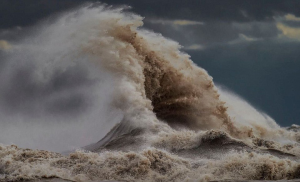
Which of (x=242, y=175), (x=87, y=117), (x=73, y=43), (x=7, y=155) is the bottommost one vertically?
(x=7, y=155)

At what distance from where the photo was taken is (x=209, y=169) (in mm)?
12664

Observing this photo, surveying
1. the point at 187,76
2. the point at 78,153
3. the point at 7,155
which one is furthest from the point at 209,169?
the point at 187,76

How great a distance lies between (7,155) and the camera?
15.9 metres

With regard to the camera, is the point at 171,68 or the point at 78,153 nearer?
the point at 78,153

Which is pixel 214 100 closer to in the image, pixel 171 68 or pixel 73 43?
pixel 171 68

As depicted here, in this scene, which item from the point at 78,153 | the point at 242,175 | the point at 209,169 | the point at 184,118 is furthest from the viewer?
the point at 184,118

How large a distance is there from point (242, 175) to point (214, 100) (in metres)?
15.3

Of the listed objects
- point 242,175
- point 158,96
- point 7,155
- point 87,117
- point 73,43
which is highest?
point 73,43

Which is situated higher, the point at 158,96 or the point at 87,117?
the point at 158,96

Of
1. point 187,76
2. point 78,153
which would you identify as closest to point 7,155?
point 78,153

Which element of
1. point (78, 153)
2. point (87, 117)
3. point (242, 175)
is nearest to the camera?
point (242, 175)

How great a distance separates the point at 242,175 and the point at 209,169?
3.84 feet

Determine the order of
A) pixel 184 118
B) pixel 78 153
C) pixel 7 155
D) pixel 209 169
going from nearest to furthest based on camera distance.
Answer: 1. pixel 209 169
2. pixel 78 153
3. pixel 7 155
4. pixel 184 118

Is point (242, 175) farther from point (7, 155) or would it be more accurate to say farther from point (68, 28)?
point (68, 28)
